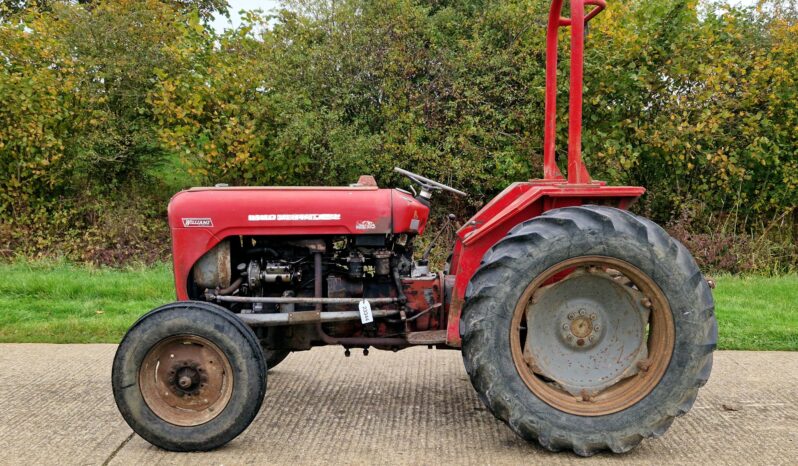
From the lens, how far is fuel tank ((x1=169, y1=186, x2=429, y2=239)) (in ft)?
13.2

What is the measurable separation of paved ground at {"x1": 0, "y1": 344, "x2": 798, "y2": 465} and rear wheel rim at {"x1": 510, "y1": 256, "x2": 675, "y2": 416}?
324 mm

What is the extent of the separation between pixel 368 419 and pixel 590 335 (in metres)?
Result: 1.30

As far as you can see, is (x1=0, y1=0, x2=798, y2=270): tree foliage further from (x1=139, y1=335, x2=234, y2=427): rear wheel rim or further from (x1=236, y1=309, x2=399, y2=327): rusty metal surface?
(x1=139, y1=335, x2=234, y2=427): rear wheel rim

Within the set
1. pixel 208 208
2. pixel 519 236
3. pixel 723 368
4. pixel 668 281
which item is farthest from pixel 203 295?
pixel 723 368

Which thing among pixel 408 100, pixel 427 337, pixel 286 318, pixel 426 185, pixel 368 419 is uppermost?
pixel 408 100

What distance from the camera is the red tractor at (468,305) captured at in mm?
3584

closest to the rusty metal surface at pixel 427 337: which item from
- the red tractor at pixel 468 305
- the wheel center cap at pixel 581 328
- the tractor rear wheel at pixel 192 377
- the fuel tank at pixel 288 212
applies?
the red tractor at pixel 468 305

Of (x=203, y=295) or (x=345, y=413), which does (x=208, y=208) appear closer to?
(x=203, y=295)

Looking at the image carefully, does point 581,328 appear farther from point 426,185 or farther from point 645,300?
point 426,185

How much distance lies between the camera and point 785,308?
6781 millimetres

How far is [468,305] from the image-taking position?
364cm

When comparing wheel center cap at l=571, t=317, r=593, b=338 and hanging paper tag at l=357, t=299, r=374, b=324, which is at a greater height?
hanging paper tag at l=357, t=299, r=374, b=324

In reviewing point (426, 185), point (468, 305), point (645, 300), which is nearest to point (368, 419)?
point (468, 305)

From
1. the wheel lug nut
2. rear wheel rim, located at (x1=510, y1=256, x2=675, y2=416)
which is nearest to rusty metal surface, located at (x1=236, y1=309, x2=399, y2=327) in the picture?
the wheel lug nut
